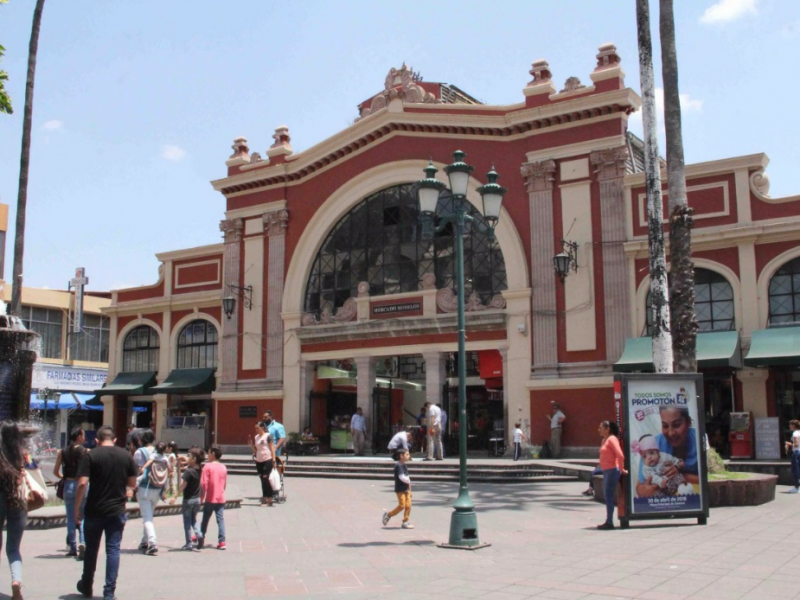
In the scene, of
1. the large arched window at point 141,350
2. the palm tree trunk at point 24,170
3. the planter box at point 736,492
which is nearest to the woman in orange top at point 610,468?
the planter box at point 736,492

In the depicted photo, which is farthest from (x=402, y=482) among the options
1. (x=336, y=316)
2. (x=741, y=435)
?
(x=336, y=316)

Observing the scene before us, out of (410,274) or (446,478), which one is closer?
(446,478)

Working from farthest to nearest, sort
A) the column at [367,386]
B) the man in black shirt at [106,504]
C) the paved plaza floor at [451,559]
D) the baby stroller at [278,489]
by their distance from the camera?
the column at [367,386]
the baby stroller at [278,489]
the paved plaza floor at [451,559]
the man in black shirt at [106,504]

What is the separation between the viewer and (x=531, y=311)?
25.3 meters

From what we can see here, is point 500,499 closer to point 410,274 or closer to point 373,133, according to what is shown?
point 410,274

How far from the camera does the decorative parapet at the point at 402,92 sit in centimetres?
2877

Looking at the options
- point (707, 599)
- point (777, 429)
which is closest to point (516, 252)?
point (777, 429)

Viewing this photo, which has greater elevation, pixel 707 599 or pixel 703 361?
pixel 703 361

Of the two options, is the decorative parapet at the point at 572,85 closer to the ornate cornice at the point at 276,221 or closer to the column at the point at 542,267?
the column at the point at 542,267

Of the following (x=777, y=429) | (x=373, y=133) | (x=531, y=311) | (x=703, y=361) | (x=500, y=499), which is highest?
(x=373, y=133)

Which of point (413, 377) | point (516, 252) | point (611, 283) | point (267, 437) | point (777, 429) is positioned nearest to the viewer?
point (267, 437)

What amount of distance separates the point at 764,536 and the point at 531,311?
14.3m

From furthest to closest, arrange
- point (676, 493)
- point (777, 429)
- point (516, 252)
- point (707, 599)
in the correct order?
point (516, 252)
point (777, 429)
point (676, 493)
point (707, 599)

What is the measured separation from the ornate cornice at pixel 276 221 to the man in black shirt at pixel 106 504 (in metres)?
23.0
